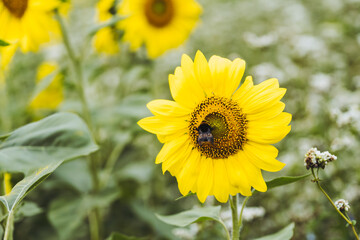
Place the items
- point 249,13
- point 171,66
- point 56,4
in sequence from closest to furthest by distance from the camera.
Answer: point 56,4
point 171,66
point 249,13

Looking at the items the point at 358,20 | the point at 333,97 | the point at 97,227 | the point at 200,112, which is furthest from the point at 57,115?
the point at 358,20

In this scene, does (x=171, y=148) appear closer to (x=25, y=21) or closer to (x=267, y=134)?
(x=267, y=134)

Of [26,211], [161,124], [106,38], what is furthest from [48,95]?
[161,124]

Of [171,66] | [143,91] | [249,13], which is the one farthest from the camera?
[249,13]

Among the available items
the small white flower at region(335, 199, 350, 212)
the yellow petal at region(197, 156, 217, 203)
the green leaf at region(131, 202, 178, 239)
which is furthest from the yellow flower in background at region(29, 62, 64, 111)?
the small white flower at region(335, 199, 350, 212)

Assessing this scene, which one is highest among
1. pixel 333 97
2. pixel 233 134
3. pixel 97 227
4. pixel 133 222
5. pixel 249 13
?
pixel 249 13

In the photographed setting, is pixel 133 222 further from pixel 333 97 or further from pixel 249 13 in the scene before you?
pixel 249 13

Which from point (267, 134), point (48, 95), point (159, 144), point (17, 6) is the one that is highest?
point (17, 6)

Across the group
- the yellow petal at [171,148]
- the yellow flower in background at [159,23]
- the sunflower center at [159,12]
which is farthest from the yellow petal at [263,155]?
the sunflower center at [159,12]
